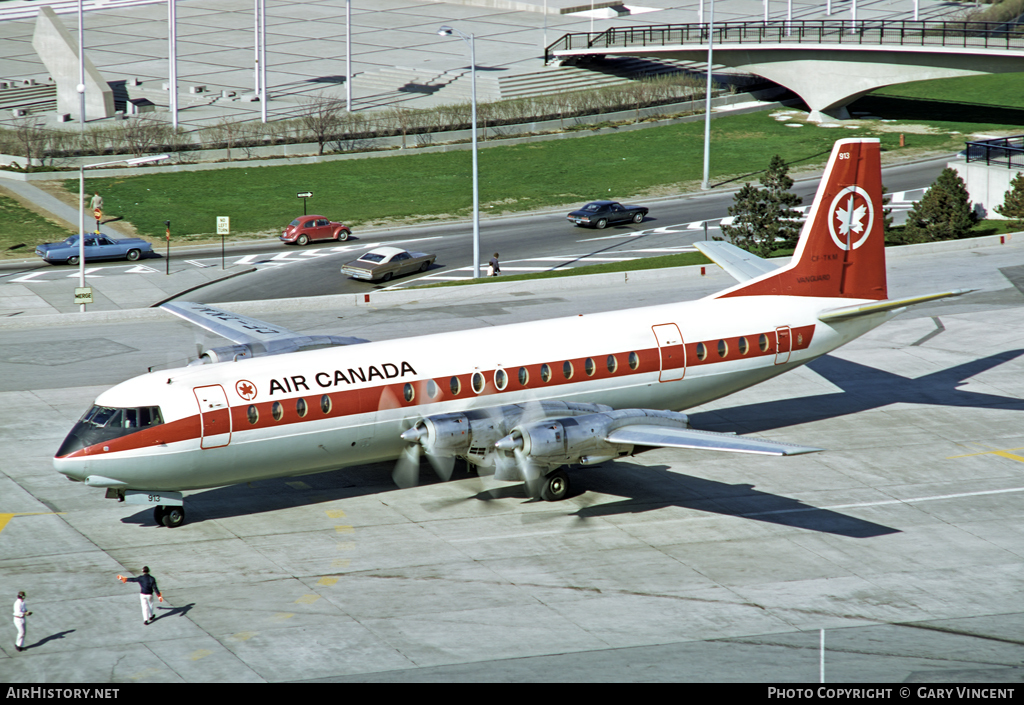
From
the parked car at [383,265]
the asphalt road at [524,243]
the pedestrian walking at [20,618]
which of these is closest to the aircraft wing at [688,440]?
the pedestrian walking at [20,618]

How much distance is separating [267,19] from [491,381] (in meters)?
114

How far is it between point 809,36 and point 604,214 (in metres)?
39.1

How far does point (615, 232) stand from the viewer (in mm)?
72625

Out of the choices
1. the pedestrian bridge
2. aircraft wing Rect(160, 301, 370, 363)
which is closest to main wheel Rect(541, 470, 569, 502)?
aircraft wing Rect(160, 301, 370, 363)

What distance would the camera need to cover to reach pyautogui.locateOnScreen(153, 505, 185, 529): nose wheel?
29.3 meters

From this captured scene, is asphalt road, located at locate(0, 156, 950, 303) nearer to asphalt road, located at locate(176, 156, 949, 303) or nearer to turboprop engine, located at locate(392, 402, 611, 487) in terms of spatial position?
asphalt road, located at locate(176, 156, 949, 303)

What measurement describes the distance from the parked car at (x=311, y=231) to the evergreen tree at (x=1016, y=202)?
135 feet

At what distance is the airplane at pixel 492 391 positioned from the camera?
1115 inches

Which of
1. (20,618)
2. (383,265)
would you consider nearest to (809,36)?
(383,265)

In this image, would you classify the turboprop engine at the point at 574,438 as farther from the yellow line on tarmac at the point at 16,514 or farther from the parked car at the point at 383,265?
→ the parked car at the point at 383,265

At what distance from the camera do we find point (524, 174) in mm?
86125
